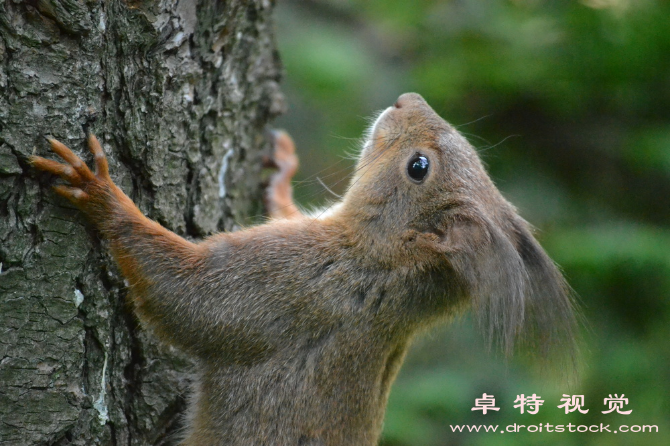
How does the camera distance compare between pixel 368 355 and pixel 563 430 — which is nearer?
pixel 368 355

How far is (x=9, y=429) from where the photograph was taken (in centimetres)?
214

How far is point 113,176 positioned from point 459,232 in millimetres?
1392

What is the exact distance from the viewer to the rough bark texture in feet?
7.02

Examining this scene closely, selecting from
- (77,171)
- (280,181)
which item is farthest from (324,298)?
(280,181)

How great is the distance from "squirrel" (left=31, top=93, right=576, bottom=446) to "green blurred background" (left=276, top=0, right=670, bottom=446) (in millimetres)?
1232

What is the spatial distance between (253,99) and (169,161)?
89 centimetres

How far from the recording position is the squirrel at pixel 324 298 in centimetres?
259

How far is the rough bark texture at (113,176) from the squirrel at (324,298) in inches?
5.5

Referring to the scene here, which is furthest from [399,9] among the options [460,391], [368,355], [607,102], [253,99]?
[368,355]

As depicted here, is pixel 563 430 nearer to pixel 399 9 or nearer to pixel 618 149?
pixel 618 149

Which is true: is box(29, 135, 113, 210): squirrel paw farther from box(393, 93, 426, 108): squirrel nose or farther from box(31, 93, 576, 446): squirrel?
box(393, 93, 426, 108): squirrel nose

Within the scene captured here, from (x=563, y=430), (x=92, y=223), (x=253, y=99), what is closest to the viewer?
(x=92, y=223)

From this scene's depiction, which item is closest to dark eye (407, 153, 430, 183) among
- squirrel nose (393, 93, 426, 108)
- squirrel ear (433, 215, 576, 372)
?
squirrel ear (433, 215, 576, 372)

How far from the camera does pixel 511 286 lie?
2613 mm
